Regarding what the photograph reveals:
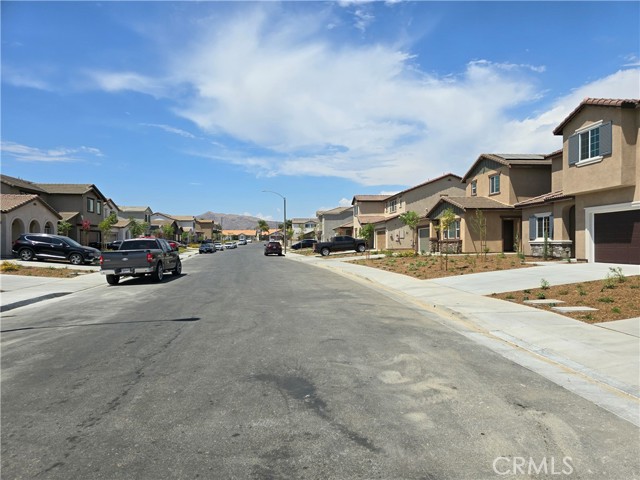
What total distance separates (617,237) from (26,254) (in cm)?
3342

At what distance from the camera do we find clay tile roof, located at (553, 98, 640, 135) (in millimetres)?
17250

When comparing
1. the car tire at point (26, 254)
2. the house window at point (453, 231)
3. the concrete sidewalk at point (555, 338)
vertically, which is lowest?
the concrete sidewalk at point (555, 338)

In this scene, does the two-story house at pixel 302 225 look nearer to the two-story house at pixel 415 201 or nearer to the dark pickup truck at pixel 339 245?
the two-story house at pixel 415 201

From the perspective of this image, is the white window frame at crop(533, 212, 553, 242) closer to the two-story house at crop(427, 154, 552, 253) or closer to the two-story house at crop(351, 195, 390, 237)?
the two-story house at crop(427, 154, 552, 253)

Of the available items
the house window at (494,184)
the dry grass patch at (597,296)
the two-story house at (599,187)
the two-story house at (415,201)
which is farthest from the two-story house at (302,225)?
the dry grass patch at (597,296)

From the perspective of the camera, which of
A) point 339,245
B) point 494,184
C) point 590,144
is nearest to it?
point 590,144

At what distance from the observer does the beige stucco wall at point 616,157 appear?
17297 mm

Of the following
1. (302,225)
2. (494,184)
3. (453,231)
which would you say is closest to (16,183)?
(453,231)

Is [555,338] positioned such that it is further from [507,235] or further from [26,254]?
[26,254]

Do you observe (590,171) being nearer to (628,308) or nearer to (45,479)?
(628,308)

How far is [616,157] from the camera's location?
17609 millimetres

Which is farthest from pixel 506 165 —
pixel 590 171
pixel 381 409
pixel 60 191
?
pixel 60 191

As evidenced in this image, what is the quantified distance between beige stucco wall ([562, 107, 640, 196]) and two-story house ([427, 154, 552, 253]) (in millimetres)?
9702

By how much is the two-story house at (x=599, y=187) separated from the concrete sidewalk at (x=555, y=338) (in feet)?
14.3
